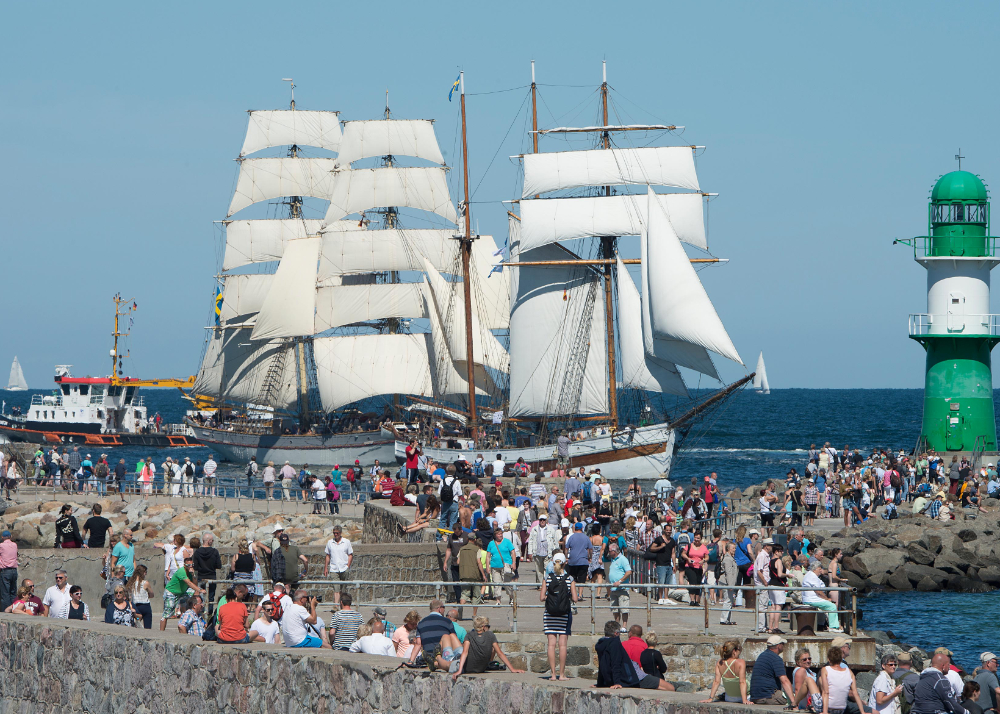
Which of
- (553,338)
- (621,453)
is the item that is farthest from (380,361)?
(621,453)

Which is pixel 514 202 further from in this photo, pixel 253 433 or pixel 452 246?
pixel 253 433

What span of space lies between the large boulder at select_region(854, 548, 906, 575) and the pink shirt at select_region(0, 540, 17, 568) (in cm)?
1915

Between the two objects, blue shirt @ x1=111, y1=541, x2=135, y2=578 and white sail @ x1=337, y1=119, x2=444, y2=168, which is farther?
white sail @ x1=337, y1=119, x2=444, y2=168

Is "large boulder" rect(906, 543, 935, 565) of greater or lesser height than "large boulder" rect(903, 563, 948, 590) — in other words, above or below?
above

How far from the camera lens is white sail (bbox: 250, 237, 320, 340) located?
66.9 meters

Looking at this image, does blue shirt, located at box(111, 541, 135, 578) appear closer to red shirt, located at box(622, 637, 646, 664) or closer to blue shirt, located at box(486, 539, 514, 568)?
blue shirt, located at box(486, 539, 514, 568)

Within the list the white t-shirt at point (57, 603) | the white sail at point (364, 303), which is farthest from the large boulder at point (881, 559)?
the white sail at point (364, 303)

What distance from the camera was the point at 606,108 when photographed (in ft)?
190

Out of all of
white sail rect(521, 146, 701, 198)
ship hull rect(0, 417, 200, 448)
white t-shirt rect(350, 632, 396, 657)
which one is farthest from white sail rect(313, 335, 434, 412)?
white t-shirt rect(350, 632, 396, 657)

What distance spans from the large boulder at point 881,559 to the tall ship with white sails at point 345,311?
33669 mm

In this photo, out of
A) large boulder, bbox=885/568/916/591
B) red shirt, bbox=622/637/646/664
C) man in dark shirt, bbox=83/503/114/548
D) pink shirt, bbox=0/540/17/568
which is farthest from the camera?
large boulder, bbox=885/568/916/591

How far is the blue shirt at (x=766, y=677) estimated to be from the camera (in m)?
11.6

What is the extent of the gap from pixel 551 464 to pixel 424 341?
1749 centimetres

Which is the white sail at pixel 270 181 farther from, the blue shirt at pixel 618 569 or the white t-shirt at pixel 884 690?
the white t-shirt at pixel 884 690
